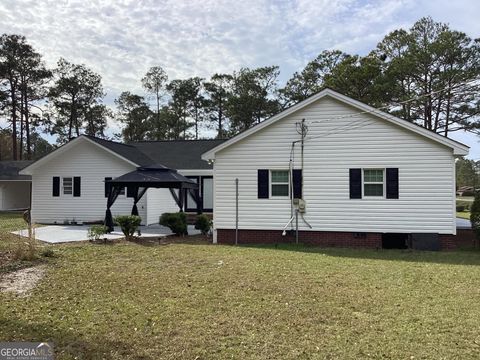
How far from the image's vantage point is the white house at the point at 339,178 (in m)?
12.9

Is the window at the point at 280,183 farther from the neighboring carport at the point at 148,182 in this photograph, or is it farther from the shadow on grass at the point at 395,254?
the neighboring carport at the point at 148,182

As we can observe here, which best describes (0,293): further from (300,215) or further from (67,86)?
(67,86)

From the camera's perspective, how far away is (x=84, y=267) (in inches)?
374

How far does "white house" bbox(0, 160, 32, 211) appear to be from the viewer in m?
31.4

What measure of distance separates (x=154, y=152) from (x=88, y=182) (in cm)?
491

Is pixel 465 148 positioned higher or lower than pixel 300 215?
higher

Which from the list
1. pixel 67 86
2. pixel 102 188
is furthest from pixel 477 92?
pixel 67 86

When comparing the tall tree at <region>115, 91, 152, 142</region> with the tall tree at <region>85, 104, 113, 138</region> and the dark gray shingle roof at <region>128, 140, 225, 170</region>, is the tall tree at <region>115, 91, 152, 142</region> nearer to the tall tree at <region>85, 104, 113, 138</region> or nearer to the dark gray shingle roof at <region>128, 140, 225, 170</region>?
the tall tree at <region>85, 104, 113, 138</region>

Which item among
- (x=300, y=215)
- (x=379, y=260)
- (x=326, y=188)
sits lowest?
(x=379, y=260)

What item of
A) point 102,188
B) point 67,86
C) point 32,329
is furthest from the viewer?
point 67,86

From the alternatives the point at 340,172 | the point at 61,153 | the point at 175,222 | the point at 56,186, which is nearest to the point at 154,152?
the point at 61,153

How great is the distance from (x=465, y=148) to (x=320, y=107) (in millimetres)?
4474

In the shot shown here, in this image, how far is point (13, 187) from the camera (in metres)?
34.1

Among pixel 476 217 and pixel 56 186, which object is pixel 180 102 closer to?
pixel 56 186
